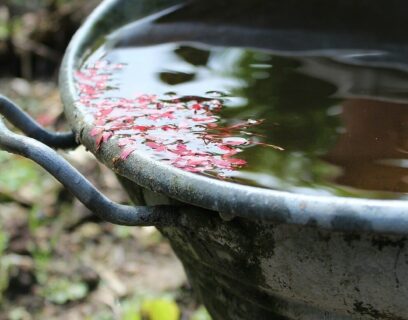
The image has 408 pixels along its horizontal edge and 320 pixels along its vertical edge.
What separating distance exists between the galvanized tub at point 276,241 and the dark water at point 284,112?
0.23 feet

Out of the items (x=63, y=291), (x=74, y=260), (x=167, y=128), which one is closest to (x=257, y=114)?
(x=167, y=128)

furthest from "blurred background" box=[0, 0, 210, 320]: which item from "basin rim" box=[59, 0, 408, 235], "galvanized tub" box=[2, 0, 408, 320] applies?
"basin rim" box=[59, 0, 408, 235]

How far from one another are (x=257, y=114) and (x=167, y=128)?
21 cm

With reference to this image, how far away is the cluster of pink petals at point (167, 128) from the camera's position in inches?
43.2

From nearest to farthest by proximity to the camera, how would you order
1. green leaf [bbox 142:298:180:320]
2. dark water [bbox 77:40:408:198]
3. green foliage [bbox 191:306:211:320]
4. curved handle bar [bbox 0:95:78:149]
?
1. dark water [bbox 77:40:408:198]
2. curved handle bar [bbox 0:95:78:149]
3. green leaf [bbox 142:298:180:320]
4. green foliage [bbox 191:306:211:320]

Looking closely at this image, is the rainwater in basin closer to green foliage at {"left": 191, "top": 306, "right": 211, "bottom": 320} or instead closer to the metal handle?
the metal handle

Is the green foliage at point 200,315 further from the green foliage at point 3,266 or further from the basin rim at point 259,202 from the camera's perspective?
the basin rim at point 259,202

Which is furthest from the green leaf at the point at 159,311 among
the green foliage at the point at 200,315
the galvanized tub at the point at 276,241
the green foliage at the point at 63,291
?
the galvanized tub at the point at 276,241

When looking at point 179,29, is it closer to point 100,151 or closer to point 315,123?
point 315,123

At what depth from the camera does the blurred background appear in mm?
2170

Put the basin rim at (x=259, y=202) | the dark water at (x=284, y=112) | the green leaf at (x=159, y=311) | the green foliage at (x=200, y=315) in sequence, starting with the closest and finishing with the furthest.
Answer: the basin rim at (x=259, y=202)
the dark water at (x=284, y=112)
the green leaf at (x=159, y=311)
the green foliage at (x=200, y=315)

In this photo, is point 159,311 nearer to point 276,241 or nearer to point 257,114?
point 257,114

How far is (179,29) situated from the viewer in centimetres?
186

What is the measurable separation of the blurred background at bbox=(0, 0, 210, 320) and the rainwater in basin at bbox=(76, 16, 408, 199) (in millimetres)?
726
